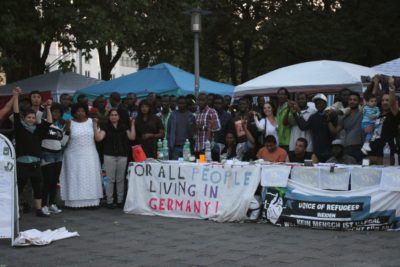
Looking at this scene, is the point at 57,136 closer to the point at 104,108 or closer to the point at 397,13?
the point at 104,108

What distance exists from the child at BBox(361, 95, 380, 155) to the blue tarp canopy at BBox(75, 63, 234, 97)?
341 inches

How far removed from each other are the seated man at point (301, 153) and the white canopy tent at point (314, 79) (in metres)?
3.89

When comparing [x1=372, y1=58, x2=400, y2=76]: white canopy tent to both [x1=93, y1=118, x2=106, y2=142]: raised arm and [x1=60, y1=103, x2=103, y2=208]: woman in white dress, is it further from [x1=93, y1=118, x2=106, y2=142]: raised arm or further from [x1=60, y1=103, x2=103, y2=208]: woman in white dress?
[x1=60, y1=103, x2=103, y2=208]: woman in white dress

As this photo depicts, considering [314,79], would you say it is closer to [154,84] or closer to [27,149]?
[154,84]

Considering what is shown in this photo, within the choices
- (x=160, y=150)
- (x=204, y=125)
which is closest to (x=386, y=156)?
(x=204, y=125)

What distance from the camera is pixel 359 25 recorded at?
25.6m

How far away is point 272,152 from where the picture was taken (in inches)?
398

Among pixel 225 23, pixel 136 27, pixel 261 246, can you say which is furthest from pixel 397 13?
pixel 261 246

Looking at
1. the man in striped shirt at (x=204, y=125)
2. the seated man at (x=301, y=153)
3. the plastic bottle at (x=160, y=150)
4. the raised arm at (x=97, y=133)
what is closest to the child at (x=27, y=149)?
the raised arm at (x=97, y=133)

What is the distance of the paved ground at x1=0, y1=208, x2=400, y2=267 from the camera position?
6.88 meters

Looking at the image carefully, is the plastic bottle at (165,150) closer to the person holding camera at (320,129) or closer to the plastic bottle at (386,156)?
the person holding camera at (320,129)

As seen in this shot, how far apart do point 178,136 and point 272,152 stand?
90.2 inches

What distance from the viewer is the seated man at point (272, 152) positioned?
10.0 meters

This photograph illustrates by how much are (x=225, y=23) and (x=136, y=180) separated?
20.3m
